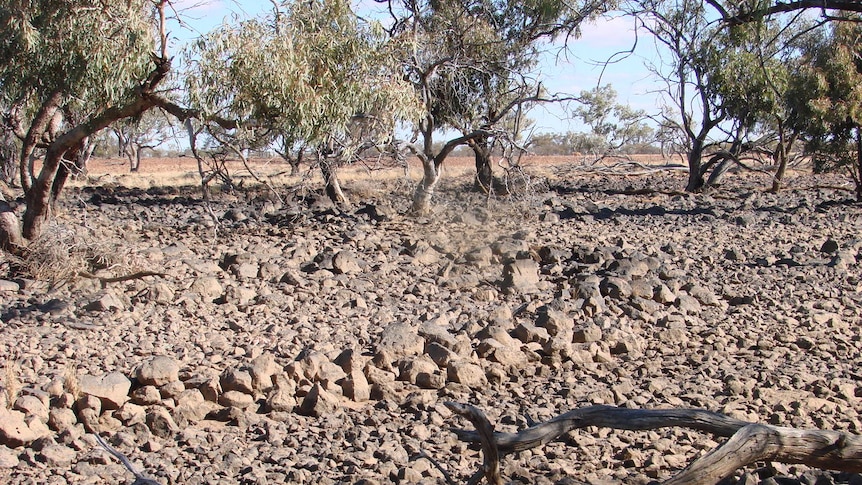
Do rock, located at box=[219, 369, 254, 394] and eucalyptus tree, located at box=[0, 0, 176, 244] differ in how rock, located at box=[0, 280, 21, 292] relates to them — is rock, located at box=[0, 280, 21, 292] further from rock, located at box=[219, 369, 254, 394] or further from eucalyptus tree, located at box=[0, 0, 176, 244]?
rock, located at box=[219, 369, 254, 394]

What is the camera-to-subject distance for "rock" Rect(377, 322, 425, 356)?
20.2 ft

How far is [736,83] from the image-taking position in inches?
747

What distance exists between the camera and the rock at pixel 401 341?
6.16 meters

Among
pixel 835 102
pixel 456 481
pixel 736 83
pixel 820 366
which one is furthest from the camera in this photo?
pixel 736 83

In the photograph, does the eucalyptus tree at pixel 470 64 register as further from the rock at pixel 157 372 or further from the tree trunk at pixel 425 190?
the rock at pixel 157 372

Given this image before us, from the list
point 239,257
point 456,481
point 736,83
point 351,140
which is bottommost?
point 456,481

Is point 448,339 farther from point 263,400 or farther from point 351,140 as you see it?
point 351,140

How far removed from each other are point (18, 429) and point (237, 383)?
1276 mm

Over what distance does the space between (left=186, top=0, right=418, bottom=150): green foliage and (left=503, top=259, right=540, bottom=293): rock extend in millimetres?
2502

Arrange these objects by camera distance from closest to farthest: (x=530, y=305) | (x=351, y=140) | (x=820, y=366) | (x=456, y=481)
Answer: (x=456, y=481) → (x=820, y=366) → (x=530, y=305) → (x=351, y=140)

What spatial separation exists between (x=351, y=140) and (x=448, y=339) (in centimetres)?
510

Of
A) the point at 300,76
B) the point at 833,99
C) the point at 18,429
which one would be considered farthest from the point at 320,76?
the point at 833,99

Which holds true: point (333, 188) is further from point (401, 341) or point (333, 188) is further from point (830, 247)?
point (401, 341)

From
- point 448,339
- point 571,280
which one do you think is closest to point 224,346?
point 448,339
